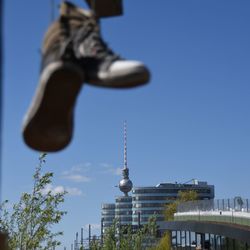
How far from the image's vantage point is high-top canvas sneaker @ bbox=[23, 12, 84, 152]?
319 cm

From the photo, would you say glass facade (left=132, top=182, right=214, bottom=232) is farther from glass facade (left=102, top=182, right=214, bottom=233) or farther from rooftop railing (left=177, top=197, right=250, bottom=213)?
rooftop railing (left=177, top=197, right=250, bottom=213)

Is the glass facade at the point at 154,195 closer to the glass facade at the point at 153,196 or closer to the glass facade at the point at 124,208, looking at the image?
the glass facade at the point at 153,196

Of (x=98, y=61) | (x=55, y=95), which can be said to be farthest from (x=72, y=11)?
(x=55, y=95)

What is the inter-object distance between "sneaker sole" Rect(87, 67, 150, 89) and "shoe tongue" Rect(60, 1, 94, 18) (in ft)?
1.52

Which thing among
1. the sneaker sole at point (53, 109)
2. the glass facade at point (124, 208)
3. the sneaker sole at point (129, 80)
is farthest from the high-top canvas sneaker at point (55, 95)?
the glass facade at point (124, 208)

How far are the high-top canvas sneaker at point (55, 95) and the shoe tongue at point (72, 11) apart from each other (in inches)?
1.7

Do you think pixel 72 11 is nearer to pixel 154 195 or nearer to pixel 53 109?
pixel 53 109

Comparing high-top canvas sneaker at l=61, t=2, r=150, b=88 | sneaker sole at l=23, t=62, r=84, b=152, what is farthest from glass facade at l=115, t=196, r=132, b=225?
high-top canvas sneaker at l=61, t=2, r=150, b=88

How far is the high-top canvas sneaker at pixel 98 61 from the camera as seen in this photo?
3158 mm

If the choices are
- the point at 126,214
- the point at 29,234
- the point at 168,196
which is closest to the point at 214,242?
the point at 29,234

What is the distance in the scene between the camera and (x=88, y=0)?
3855mm

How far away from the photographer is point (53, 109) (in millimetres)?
3385

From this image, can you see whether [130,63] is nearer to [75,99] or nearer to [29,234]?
[75,99]

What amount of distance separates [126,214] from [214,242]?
377 ft
